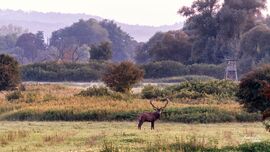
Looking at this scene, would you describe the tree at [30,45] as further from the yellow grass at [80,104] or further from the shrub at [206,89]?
the yellow grass at [80,104]

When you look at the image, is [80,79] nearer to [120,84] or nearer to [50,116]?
[120,84]

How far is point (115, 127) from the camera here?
25.6 m

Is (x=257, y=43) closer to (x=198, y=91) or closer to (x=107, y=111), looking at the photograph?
(x=198, y=91)

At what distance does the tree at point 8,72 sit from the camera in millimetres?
47969

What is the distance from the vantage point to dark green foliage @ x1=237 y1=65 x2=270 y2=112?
98.6 ft

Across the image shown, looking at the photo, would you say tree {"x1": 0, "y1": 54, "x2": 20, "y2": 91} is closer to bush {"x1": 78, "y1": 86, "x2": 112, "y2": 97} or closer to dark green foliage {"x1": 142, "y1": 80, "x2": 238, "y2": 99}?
bush {"x1": 78, "y1": 86, "x2": 112, "y2": 97}

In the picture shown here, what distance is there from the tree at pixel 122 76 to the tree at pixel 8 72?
8.51 m

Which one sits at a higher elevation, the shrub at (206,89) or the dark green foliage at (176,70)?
the shrub at (206,89)

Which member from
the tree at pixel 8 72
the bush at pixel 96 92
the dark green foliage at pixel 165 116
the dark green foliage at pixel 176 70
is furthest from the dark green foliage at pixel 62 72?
the dark green foliage at pixel 165 116

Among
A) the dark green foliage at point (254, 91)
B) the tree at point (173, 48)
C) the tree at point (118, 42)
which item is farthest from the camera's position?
the tree at point (118, 42)

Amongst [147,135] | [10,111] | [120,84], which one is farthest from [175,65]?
[147,135]

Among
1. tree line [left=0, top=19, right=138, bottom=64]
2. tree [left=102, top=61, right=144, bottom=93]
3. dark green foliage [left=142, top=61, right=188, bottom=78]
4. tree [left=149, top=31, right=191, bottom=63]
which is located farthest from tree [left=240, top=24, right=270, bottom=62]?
tree line [left=0, top=19, right=138, bottom=64]

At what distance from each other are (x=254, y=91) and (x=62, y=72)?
47398 mm

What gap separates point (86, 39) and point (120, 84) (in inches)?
3760
